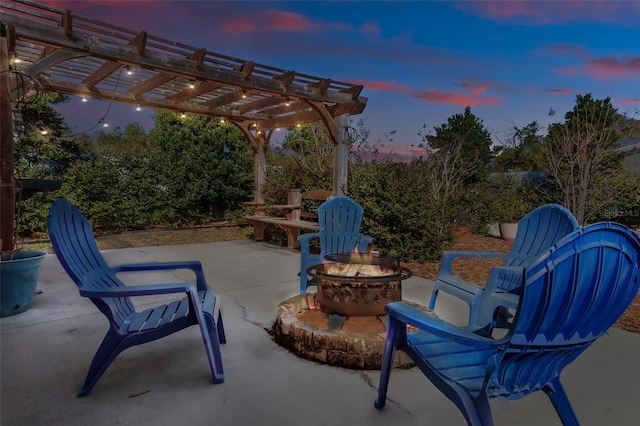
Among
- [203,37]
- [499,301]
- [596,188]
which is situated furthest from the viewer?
[203,37]

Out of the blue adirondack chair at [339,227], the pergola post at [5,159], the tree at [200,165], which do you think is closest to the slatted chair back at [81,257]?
the blue adirondack chair at [339,227]

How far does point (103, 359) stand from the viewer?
5.85 feet

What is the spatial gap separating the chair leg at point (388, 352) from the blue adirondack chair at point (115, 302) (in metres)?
0.81

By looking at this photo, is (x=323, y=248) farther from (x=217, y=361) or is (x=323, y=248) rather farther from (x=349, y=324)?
(x=217, y=361)

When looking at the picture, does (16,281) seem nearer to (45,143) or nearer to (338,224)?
(338,224)

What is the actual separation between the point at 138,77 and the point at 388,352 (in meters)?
5.30

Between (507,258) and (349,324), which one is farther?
(507,258)

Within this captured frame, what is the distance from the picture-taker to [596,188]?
5.98 m

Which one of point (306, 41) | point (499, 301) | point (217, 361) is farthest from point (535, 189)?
point (217, 361)

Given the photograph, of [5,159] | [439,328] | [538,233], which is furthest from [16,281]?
[538,233]

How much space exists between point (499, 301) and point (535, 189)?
25.2 feet

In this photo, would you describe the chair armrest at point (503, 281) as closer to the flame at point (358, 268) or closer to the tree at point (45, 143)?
the flame at point (358, 268)

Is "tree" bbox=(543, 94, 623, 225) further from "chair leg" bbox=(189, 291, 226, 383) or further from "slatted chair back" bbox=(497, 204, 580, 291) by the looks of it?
"chair leg" bbox=(189, 291, 226, 383)

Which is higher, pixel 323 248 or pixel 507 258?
pixel 507 258
